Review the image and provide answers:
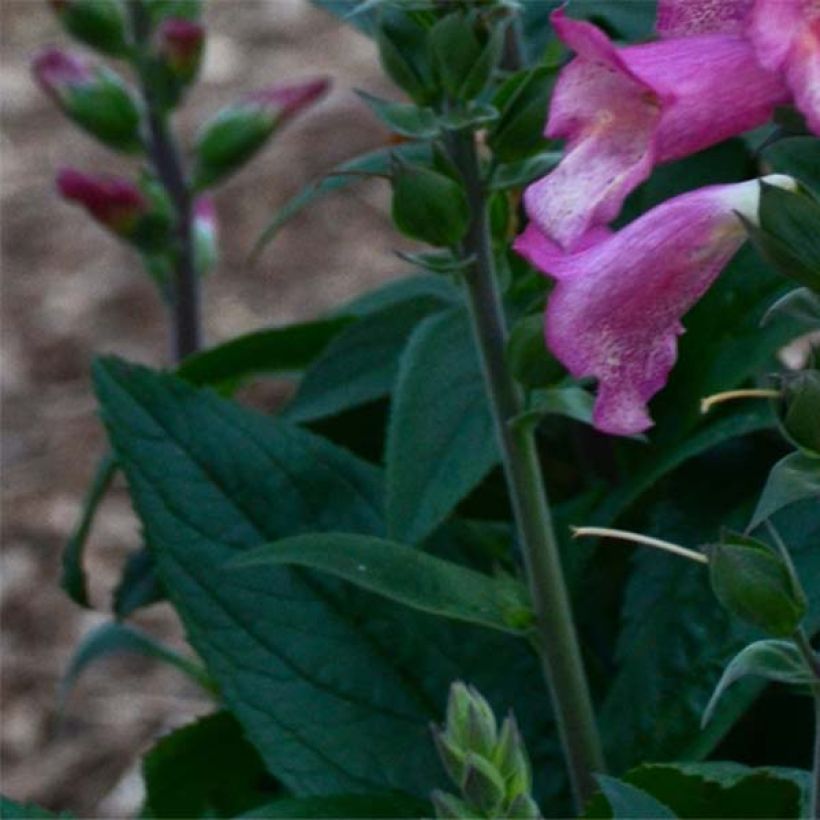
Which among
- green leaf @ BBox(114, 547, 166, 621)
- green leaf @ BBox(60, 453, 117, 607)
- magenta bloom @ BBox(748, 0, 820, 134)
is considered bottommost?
green leaf @ BBox(114, 547, 166, 621)

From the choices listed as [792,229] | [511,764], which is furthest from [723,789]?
[792,229]

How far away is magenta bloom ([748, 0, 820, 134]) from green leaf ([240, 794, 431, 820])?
432 millimetres

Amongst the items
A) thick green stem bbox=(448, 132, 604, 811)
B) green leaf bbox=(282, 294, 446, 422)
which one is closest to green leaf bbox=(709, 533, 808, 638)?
thick green stem bbox=(448, 132, 604, 811)

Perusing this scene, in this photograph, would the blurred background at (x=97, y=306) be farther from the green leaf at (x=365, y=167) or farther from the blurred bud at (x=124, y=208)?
the green leaf at (x=365, y=167)

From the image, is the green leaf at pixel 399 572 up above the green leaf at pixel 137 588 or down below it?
above

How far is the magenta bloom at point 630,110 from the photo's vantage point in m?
0.64

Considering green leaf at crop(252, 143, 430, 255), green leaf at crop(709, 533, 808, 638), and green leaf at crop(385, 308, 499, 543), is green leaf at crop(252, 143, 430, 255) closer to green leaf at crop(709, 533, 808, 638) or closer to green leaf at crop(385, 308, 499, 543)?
green leaf at crop(385, 308, 499, 543)

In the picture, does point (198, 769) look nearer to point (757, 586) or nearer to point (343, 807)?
point (343, 807)

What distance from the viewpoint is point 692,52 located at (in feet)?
2.16

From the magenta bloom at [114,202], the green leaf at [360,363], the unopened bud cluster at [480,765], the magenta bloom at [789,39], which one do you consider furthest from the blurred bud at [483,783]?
the magenta bloom at [114,202]

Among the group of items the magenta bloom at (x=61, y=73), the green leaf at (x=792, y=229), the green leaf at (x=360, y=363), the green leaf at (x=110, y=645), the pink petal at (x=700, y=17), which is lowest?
the green leaf at (x=110, y=645)

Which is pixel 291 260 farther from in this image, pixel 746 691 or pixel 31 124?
pixel 746 691

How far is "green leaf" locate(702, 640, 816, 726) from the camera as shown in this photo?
0.65 metres

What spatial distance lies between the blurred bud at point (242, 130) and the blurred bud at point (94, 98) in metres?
0.04
